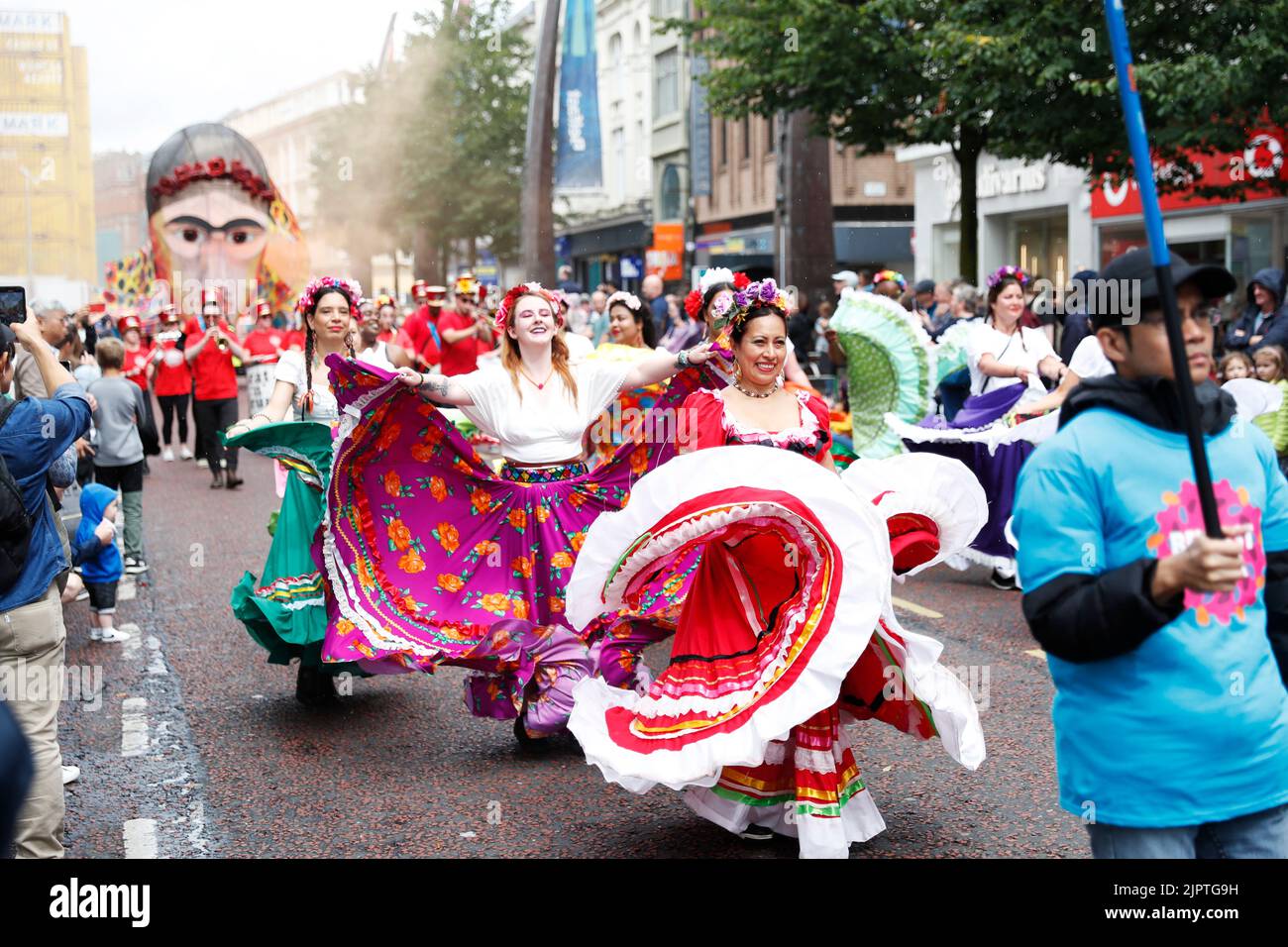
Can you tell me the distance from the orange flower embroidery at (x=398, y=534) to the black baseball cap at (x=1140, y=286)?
4.04 m

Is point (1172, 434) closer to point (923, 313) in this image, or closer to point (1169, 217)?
point (923, 313)

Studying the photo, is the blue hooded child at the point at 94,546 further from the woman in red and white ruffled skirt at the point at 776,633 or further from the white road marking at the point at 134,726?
the woman in red and white ruffled skirt at the point at 776,633

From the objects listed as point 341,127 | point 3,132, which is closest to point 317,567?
point 341,127

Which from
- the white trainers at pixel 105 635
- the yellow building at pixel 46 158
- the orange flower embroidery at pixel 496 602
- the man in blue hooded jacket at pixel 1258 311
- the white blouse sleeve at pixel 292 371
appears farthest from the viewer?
the yellow building at pixel 46 158

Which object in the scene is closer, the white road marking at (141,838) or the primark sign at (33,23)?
the white road marking at (141,838)

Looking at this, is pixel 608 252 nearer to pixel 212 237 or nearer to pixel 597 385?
pixel 212 237

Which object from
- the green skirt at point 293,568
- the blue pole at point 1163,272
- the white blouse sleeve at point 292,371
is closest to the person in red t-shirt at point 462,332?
the white blouse sleeve at point 292,371

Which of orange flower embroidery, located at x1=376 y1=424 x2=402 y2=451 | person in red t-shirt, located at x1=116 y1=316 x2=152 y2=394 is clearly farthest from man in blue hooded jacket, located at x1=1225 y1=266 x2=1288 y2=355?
person in red t-shirt, located at x1=116 y1=316 x2=152 y2=394

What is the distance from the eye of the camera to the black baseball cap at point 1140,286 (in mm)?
2908

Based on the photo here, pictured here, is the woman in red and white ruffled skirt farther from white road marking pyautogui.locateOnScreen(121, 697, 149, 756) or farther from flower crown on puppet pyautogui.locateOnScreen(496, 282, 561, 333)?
white road marking pyautogui.locateOnScreen(121, 697, 149, 756)

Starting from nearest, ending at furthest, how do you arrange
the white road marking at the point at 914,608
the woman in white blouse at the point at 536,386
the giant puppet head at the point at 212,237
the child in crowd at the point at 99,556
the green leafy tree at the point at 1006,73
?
the woman in white blouse at the point at 536,386 → the child in crowd at the point at 99,556 → the white road marking at the point at 914,608 → the green leafy tree at the point at 1006,73 → the giant puppet head at the point at 212,237

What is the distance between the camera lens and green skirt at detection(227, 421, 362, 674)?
6.59 meters

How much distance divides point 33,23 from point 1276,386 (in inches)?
2471
